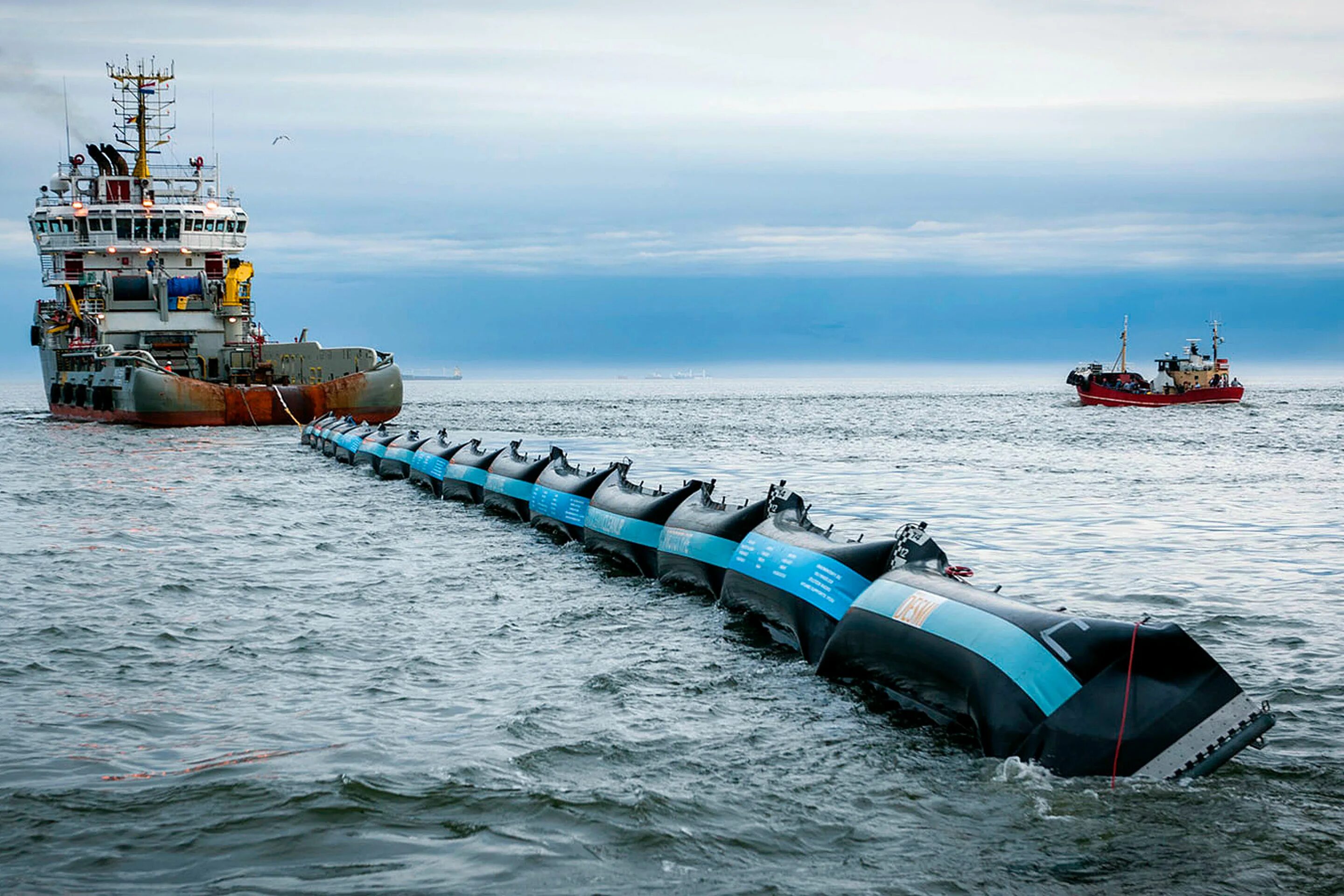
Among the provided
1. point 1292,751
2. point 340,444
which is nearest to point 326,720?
point 1292,751

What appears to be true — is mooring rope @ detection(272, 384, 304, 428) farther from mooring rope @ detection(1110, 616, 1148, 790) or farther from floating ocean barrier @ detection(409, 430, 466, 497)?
mooring rope @ detection(1110, 616, 1148, 790)

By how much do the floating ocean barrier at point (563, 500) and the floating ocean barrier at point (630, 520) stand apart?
0.50m

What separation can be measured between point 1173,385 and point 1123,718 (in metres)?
89.0

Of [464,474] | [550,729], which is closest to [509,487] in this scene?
[464,474]

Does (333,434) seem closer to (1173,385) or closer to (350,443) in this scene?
(350,443)

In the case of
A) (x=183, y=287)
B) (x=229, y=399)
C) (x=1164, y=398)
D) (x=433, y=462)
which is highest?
(x=183, y=287)

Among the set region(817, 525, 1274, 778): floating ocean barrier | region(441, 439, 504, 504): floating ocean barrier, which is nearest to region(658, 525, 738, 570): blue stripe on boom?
region(817, 525, 1274, 778): floating ocean barrier

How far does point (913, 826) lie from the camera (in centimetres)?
791

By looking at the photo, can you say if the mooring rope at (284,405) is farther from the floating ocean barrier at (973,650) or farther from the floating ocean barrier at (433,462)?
the floating ocean barrier at (973,650)

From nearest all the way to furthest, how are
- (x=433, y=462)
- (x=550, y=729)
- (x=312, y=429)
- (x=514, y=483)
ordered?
(x=550, y=729)
(x=514, y=483)
(x=433, y=462)
(x=312, y=429)

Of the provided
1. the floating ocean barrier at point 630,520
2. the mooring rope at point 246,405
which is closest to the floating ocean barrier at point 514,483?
the floating ocean barrier at point 630,520

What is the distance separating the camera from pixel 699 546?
15930 millimetres

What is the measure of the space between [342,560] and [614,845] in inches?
521

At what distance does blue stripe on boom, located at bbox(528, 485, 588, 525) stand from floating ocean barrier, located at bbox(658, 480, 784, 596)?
3592 millimetres
